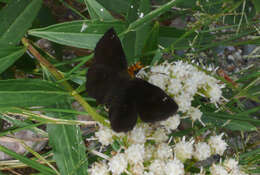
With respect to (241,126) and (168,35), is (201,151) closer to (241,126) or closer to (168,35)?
(241,126)

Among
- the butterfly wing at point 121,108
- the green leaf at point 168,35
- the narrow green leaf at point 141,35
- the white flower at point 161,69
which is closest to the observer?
the butterfly wing at point 121,108

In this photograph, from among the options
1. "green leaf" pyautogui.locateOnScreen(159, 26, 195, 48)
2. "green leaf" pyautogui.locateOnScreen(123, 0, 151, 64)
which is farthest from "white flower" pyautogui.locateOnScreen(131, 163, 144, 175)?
"green leaf" pyautogui.locateOnScreen(159, 26, 195, 48)

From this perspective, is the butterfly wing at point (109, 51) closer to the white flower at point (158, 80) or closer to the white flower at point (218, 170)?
the white flower at point (158, 80)

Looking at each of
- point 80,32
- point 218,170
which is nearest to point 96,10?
point 80,32

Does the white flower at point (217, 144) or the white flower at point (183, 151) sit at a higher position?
the white flower at point (183, 151)

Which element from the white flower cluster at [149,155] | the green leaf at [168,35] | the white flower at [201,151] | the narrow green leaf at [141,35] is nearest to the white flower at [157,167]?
the white flower cluster at [149,155]

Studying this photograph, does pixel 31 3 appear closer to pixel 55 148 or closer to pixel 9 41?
pixel 9 41

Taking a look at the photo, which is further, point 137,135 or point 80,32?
point 80,32
